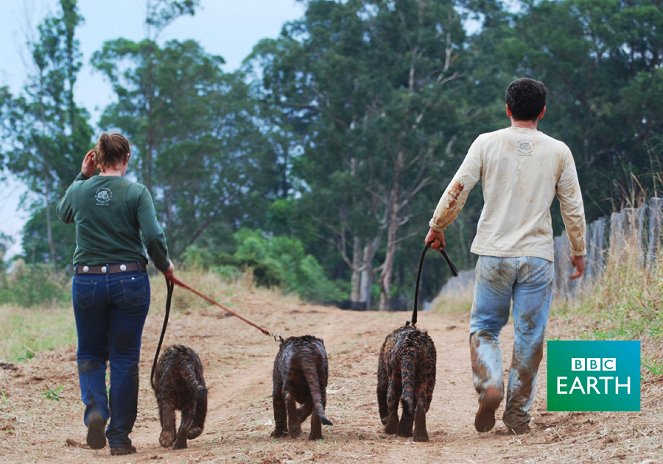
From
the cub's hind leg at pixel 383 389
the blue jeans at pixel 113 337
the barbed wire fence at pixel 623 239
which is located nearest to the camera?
the blue jeans at pixel 113 337

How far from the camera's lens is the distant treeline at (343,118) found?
39.1 metres

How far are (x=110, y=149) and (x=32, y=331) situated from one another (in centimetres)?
1095

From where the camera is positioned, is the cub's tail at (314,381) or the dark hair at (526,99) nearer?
the cub's tail at (314,381)

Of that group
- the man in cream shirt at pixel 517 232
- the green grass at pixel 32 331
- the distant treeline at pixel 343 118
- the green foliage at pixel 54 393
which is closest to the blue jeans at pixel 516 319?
the man in cream shirt at pixel 517 232

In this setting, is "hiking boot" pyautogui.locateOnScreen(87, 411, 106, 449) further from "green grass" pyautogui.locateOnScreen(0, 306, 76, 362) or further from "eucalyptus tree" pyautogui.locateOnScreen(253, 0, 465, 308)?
"eucalyptus tree" pyautogui.locateOnScreen(253, 0, 465, 308)

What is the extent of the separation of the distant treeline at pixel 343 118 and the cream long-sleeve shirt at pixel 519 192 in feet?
94.4

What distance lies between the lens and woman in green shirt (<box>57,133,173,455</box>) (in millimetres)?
7094

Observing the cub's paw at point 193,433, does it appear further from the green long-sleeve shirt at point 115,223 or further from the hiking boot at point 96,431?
the green long-sleeve shirt at point 115,223

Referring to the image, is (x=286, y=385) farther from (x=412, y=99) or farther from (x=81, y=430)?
(x=412, y=99)

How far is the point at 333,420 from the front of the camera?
809 centimetres

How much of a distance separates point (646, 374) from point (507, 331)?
20.9ft

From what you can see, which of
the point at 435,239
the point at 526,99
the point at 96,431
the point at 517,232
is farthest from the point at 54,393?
the point at 526,99

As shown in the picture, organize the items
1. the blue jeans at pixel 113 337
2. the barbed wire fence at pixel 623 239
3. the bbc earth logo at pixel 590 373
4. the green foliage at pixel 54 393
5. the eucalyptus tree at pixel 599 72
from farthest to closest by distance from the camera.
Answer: the eucalyptus tree at pixel 599 72
the barbed wire fence at pixel 623 239
the green foliage at pixel 54 393
the bbc earth logo at pixel 590 373
the blue jeans at pixel 113 337

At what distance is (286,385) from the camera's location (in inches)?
282
